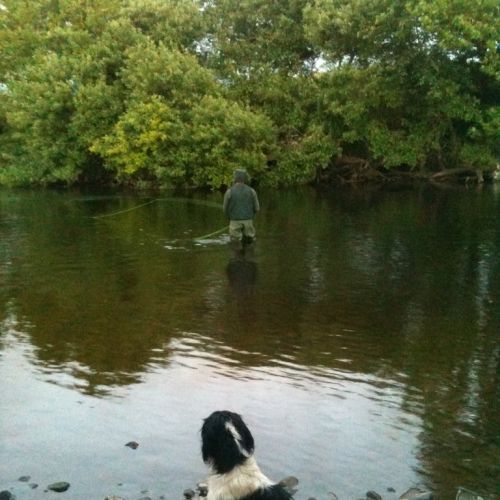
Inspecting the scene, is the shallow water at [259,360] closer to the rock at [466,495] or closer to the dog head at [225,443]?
the rock at [466,495]

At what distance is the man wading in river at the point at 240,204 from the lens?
1631cm

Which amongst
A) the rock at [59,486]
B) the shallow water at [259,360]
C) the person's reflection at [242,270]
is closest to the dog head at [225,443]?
the shallow water at [259,360]

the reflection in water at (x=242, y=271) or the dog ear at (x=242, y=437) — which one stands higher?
the dog ear at (x=242, y=437)

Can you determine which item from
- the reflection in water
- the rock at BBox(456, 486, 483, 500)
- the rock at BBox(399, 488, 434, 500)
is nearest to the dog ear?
the rock at BBox(399, 488, 434, 500)

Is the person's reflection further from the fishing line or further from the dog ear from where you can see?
the dog ear

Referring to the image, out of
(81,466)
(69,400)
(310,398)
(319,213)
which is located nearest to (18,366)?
(69,400)

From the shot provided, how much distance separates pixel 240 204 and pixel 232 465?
12231 mm

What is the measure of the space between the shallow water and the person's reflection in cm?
9

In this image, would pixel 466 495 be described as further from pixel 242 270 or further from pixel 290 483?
pixel 242 270

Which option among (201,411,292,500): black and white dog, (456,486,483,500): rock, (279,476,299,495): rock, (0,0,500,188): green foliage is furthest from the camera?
(0,0,500,188): green foliage

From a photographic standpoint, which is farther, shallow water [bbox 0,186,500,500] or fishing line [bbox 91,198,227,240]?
fishing line [bbox 91,198,227,240]

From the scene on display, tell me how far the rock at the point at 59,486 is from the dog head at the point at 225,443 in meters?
1.87

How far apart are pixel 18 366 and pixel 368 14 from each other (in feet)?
98.8

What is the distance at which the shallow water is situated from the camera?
618 cm
